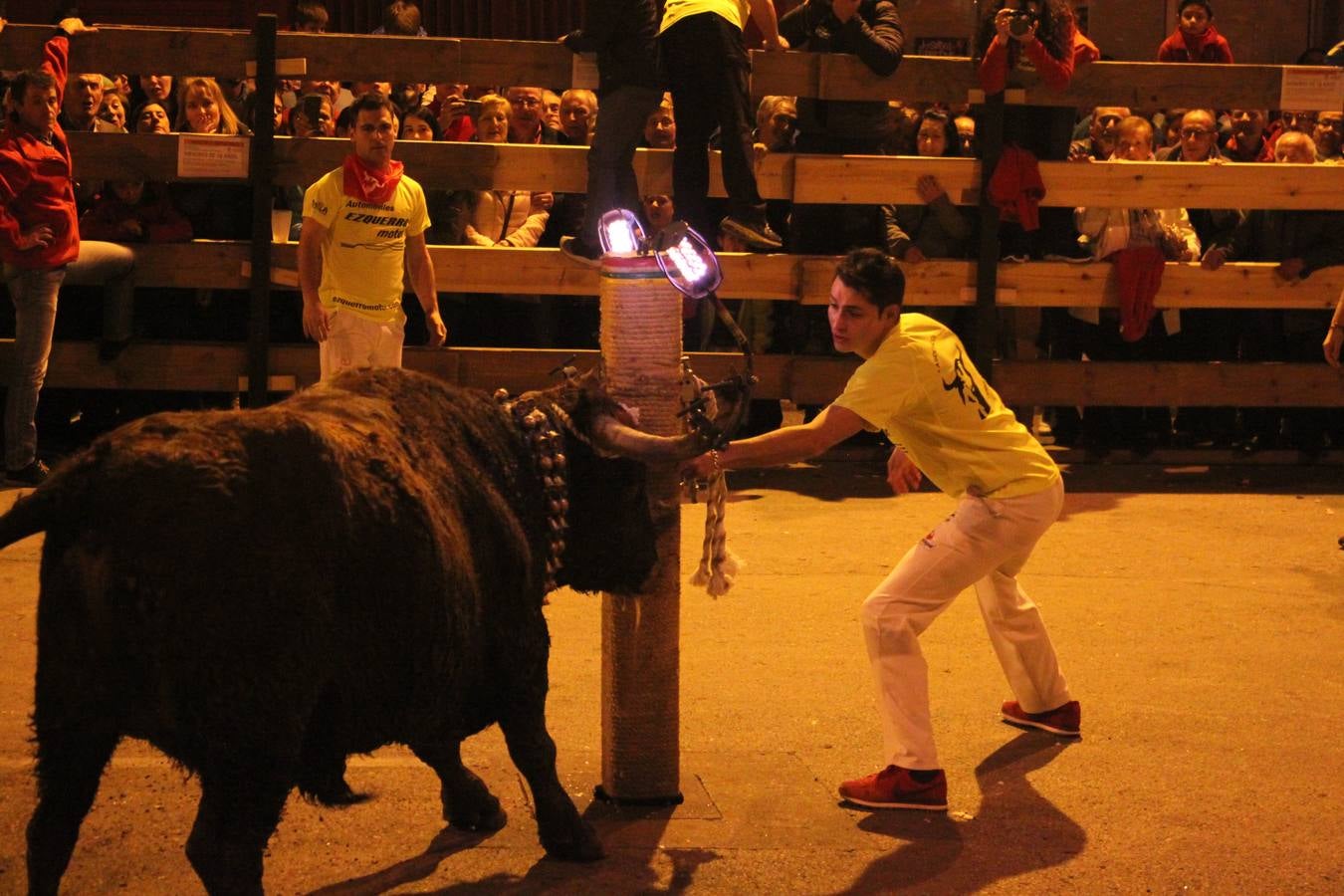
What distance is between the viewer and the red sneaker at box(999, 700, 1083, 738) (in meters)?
6.33

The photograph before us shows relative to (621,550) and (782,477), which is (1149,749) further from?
(782,477)

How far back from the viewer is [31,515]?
4062mm

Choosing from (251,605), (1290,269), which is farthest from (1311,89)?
(251,605)

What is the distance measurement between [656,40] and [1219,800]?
505cm

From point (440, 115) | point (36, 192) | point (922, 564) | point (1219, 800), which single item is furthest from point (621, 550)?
point (440, 115)

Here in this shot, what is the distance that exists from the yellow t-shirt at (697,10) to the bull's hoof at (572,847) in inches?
199

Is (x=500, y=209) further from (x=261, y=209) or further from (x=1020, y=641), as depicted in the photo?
(x=1020, y=641)

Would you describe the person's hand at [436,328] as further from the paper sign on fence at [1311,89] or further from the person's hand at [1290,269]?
the paper sign on fence at [1311,89]

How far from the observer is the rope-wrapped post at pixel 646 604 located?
5391mm

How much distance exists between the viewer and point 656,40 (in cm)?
904

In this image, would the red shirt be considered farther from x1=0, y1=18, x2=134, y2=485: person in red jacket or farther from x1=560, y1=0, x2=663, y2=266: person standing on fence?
x1=560, y1=0, x2=663, y2=266: person standing on fence

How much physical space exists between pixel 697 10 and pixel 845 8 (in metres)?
1.95

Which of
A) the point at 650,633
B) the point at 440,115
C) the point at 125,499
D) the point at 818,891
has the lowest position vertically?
the point at 818,891

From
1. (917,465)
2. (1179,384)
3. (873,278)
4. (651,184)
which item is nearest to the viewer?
(873,278)
